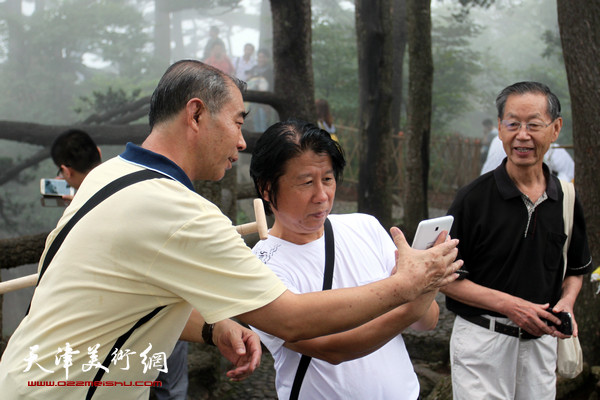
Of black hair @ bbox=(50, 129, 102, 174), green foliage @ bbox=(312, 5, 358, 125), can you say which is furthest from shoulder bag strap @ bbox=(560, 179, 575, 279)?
green foliage @ bbox=(312, 5, 358, 125)

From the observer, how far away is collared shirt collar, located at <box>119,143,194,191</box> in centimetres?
166

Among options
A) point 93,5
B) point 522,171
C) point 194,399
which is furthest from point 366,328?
point 93,5

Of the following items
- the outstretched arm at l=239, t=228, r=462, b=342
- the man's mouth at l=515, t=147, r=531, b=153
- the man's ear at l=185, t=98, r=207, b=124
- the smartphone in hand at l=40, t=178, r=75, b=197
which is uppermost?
the man's ear at l=185, t=98, r=207, b=124

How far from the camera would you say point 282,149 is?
209 centimetres

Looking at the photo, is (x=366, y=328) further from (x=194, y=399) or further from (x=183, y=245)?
(x=194, y=399)

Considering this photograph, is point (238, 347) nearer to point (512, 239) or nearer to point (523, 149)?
point (512, 239)

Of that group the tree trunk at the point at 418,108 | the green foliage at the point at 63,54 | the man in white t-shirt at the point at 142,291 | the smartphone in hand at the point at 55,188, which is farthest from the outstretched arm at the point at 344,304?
the green foliage at the point at 63,54

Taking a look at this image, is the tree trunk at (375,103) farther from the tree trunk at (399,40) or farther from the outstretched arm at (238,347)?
the tree trunk at (399,40)

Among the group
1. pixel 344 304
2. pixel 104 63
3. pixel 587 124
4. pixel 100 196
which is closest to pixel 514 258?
pixel 344 304

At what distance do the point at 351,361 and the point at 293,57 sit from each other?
15.7 feet

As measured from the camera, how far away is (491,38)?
172 feet

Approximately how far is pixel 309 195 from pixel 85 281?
0.89m

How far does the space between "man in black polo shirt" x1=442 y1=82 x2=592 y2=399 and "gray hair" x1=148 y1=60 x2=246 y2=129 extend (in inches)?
59.5

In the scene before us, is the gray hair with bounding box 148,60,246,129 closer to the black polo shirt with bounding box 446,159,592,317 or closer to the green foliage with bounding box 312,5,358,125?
the black polo shirt with bounding box 446,159,592,317
